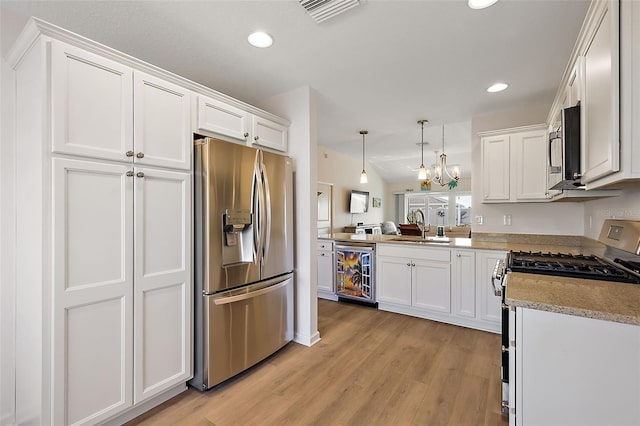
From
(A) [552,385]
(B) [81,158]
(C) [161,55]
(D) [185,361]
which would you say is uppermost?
(C) [161,55]

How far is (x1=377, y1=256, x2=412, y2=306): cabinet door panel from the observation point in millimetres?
3443

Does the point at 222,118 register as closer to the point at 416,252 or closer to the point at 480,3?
the point at 480,3

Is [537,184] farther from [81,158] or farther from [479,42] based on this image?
[81,158]

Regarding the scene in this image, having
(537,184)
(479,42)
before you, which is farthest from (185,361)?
(537,184)

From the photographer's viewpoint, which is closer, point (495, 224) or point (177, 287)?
point (177, 287)

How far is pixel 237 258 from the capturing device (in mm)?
2139

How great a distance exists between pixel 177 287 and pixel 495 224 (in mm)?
3486

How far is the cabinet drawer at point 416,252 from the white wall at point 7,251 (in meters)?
3.21

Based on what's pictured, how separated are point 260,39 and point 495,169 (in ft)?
9.11

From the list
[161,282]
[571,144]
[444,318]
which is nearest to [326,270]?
[444,318]

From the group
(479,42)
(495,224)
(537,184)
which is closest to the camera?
(479,42)

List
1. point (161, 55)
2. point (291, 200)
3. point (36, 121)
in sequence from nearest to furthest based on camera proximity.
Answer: point (36, 121), point (161, 55), point (291, 200)

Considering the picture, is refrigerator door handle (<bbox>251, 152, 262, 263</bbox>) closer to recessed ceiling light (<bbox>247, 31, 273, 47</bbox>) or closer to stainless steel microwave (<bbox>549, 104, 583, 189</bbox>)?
recessed ceiling light (<bbox>247, 31, 273, 47</bbox>)

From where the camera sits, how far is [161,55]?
222 centimetres
